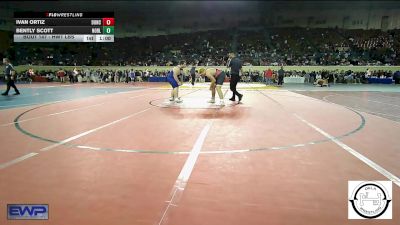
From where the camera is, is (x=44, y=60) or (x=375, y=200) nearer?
(x=375, y=200)

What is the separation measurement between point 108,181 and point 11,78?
44.9 feet

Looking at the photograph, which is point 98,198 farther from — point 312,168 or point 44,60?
point 44,60

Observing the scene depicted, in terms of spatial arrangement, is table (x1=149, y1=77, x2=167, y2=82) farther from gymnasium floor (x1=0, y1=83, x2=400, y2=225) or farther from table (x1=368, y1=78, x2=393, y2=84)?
gymnasium floor (x1=0, y1=83, x2=400, y2=225)

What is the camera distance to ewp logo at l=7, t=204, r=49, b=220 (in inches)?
114

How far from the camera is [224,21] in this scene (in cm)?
4181

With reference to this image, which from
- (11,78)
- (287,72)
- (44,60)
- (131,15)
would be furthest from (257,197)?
(44,60)

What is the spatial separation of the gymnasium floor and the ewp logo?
0.06 metres

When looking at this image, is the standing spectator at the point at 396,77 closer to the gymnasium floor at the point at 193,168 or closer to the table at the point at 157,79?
the table at the point at 157,79

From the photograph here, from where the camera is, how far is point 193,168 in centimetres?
425
